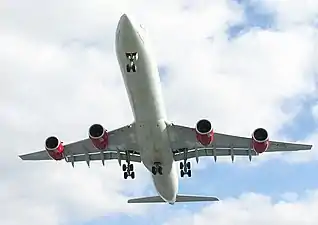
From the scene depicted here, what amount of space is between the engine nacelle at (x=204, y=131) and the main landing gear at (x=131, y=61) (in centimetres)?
485

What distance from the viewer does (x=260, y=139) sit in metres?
33.3

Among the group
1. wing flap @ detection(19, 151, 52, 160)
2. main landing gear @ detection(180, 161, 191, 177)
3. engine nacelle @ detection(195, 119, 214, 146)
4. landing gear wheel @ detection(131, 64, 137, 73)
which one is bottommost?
main landing gear @ detection(180, 161, 191, 177)

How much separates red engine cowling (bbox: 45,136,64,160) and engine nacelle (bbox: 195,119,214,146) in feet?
25.3

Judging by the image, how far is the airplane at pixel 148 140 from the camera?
2941cm

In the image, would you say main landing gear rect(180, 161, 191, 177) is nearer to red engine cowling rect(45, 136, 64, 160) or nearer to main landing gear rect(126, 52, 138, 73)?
red engine cowling rect(45, 136, 64, 160)

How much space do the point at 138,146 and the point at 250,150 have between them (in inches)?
258

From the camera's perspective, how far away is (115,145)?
115ft

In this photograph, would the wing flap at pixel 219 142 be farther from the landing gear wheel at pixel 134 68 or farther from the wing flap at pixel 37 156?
the wing flap at pixel 37 156

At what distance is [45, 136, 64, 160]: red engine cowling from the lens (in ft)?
112

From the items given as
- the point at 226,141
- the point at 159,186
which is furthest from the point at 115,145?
the point at 226,141

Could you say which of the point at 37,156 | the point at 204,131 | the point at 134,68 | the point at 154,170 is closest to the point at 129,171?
the point at 154,170

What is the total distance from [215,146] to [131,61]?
369 inches

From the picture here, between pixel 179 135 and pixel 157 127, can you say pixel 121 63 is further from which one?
pixel 179 135

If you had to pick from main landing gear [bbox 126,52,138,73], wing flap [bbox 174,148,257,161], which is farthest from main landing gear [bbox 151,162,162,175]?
main landing gear [bbox 126,52,138,73]
